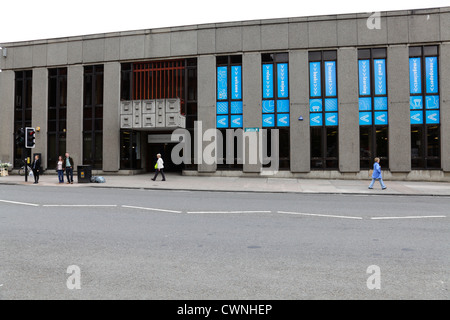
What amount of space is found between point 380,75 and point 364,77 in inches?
38.8

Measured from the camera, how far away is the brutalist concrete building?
64.9ft

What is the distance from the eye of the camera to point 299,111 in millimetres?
20797

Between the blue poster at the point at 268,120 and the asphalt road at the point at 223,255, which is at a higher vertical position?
the blue poster at the point at 268,120

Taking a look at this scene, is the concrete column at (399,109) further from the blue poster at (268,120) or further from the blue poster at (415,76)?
the blue poster at (268,120)

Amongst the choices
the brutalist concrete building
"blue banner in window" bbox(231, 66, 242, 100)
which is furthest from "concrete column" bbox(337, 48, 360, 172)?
"blue banner in window" bbox(231, 66, 242, 100)

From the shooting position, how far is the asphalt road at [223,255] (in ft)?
11.3

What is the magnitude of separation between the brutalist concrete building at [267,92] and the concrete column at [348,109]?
6 centimetres

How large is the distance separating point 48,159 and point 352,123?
2279 centimetres

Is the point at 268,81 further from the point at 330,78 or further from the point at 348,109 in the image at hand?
the point at 348,109

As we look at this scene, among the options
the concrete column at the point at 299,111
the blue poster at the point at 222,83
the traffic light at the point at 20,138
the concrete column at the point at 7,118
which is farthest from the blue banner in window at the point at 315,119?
the concrete column at the point at 7,118

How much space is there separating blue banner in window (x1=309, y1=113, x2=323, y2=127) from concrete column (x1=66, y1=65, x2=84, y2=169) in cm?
1705

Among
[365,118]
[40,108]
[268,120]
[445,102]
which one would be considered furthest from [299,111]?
[40,108]
